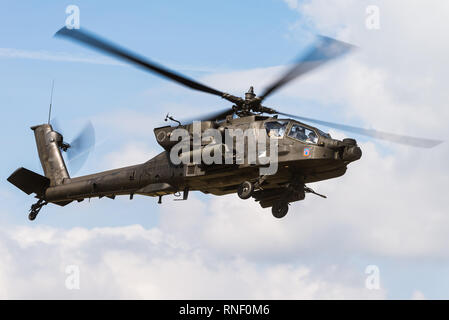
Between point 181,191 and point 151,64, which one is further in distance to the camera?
point 181,191

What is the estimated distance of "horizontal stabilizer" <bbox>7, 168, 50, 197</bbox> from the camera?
33062 mm

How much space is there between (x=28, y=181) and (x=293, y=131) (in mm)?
13868

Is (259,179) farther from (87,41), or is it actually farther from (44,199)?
(44,199)

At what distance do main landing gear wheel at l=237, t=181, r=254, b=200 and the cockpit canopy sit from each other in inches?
77.5

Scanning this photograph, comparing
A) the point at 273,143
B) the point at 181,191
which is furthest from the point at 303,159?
the point at 181,191

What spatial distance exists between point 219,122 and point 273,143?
2.74 metres

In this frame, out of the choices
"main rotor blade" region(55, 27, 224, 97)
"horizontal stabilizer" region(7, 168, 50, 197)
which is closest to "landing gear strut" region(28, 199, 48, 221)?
"horizontal stabilizer" region(7, 168, 50, 197)

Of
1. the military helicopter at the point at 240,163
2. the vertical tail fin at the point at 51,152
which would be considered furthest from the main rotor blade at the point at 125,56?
the vertical tail fin at the point at 51,152

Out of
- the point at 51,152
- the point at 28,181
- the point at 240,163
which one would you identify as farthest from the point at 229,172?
the point at 51,152

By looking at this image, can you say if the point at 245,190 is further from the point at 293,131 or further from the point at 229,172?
the point at 293,131

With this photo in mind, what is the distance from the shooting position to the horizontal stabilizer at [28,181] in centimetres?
3306
